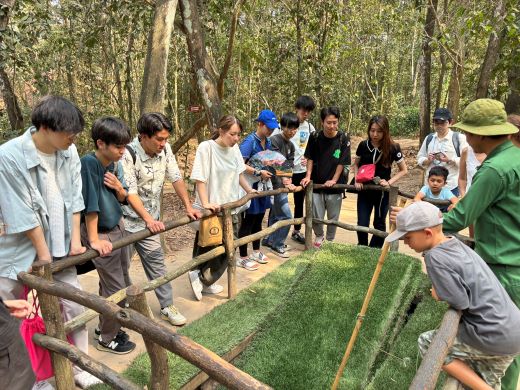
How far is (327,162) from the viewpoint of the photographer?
4625 mm

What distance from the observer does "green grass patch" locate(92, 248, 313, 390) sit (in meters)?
2.69

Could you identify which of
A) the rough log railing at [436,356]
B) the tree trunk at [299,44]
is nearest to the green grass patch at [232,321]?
the rough log railing at [436,356]

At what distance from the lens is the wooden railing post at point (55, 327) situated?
218 cm

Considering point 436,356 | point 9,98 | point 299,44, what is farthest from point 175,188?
point 299,44

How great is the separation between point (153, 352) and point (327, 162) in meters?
3.15

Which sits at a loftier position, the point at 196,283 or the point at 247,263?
the point at 196,283

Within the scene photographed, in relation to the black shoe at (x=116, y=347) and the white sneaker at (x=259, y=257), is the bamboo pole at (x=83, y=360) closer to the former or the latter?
the black shoe at (x=116, y=347)

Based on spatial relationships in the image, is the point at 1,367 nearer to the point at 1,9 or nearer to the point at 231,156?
the point at 231,156

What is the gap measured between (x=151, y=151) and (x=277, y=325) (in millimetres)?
1681

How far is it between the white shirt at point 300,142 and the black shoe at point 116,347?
2.77 metres

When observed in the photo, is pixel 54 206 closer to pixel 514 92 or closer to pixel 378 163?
pixel 378 163

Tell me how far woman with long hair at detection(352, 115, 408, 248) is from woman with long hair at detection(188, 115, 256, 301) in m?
1.32

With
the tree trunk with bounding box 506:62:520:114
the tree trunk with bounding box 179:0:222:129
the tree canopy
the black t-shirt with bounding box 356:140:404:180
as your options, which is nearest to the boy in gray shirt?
the black t-shirt with bounding box 356:140:404:180

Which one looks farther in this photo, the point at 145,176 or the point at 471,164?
the point at 471,164
